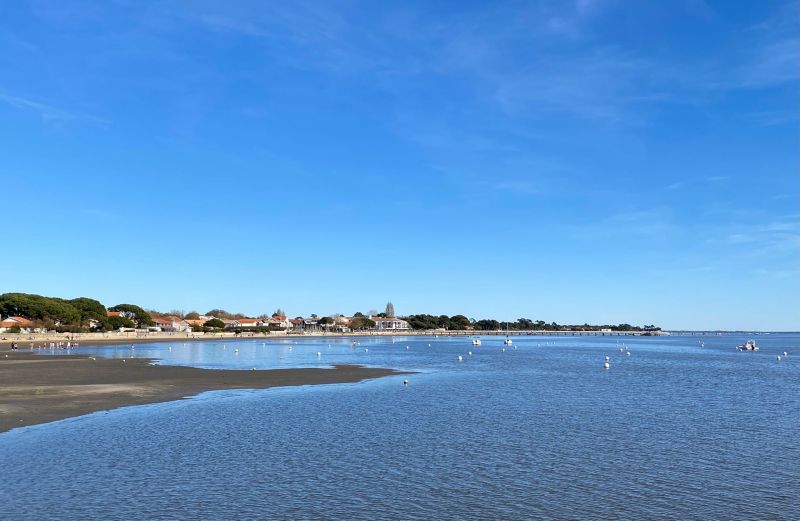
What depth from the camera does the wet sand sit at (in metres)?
29.8

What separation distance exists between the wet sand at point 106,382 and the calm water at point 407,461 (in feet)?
9.60

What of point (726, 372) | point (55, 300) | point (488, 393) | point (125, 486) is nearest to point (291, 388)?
point (488, 393)

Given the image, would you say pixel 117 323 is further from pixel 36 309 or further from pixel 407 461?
pixel 407 461

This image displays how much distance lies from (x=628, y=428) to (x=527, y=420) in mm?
4662

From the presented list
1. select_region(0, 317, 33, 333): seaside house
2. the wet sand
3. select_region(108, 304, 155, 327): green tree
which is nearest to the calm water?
the wet sand

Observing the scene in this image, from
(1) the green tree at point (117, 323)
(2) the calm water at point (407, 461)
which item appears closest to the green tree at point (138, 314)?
(1) the green tree at point (117, 323)

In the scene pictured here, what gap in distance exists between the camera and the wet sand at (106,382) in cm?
2980

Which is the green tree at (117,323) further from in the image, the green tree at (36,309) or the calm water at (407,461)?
the calm water at (407,461)

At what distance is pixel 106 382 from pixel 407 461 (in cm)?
3048

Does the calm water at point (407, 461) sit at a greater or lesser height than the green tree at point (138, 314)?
lesser

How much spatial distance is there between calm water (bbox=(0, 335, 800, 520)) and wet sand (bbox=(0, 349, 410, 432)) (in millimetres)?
2926

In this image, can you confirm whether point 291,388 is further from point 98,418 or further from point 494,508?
point 494,508

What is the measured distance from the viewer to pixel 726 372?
65438 mm

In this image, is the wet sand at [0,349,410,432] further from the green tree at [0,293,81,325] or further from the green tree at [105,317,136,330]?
the green tree at [105,317,136,330]
